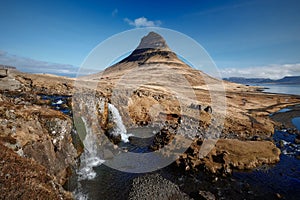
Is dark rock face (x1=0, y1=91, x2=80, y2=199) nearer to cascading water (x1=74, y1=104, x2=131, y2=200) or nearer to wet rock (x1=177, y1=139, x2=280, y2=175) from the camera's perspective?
cascading water (x1=74, y1=104, x2=131, y2=200)

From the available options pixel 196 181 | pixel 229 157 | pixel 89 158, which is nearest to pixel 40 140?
pixel 89 158

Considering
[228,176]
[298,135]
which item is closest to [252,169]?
[228,176]

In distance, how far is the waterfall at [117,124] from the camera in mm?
32125

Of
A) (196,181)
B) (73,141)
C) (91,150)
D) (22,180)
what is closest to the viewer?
(22,180)

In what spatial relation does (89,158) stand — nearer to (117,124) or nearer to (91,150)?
(91,150)

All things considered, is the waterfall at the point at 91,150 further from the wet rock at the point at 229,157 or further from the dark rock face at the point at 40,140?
the wet rock at the point at 229,157

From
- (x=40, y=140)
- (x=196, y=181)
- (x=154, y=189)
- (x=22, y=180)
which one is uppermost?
(x=40, y=140)

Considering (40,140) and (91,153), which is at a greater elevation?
(40,140)

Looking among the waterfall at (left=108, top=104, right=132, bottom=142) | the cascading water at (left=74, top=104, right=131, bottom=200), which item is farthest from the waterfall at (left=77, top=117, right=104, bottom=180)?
the waterfall at (left=108, top=104, right=132, bottom=142)

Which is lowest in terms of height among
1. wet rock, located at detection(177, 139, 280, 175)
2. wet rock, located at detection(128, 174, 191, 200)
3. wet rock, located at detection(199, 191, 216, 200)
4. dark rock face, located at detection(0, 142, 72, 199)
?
wet rock, located at detection(128, 174, 191, 200)

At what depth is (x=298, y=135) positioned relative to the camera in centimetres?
3834

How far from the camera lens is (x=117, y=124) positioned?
112ft

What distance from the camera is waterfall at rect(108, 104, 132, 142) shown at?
3212 cm

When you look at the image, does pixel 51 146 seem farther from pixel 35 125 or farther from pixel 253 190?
pixel 253 190
